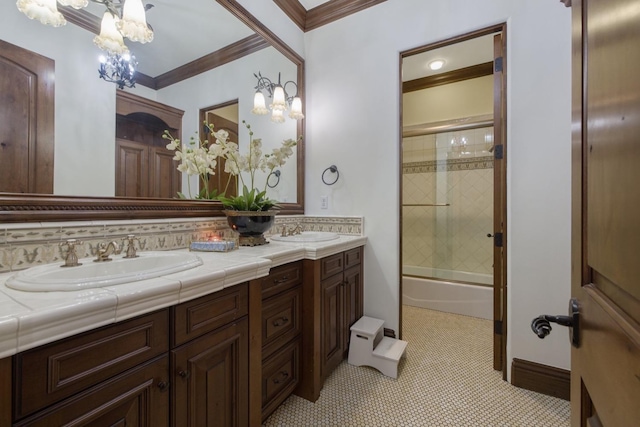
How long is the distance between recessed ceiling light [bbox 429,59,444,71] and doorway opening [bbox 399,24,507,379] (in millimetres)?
11

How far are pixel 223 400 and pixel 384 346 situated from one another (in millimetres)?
1156

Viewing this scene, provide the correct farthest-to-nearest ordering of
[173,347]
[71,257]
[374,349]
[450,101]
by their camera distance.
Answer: [450,101]
[374,349]
[71,257]
[173,347]

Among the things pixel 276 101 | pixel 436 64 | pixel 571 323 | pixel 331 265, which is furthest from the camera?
pixel 436 64

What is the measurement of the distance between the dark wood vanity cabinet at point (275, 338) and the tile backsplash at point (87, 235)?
1.69 feet

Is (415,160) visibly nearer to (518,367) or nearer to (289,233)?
(289,233)

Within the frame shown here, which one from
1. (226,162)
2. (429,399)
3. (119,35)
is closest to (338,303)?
(429,399)

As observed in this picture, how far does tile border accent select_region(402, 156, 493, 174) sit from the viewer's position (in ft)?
9.64

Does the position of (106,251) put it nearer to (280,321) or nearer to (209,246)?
(209,246)

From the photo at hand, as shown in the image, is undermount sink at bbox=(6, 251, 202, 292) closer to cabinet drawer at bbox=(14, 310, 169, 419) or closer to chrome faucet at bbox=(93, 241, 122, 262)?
chrome faucet at bbox=(93, 241, 122, 262)

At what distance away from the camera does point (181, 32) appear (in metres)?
1.47

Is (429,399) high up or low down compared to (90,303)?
down

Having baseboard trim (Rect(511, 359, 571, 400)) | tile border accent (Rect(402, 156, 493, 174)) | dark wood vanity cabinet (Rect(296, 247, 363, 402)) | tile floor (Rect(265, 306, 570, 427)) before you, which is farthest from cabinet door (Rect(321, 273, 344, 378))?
tile border accent (Rect(402, 156, 493, 174))

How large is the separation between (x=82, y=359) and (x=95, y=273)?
435mm

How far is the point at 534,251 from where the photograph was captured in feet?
5.06
